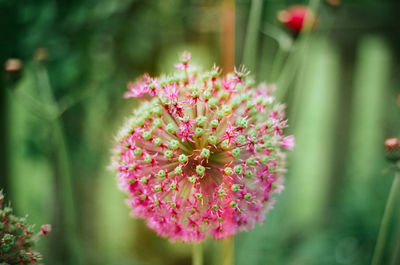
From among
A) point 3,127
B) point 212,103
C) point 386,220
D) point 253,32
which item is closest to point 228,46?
point 253,32

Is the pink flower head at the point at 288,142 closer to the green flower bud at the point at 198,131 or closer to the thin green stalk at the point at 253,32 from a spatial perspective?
the green flower bud at the point at 198,131

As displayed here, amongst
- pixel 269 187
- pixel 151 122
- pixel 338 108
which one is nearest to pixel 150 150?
pixel 151 122

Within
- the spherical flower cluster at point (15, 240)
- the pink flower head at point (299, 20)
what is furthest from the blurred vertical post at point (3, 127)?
the pink flower head at point (299, 20)

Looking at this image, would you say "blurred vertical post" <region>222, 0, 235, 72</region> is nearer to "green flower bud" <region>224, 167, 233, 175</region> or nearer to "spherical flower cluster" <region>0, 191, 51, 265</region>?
"green flower bud" <region>224, 167, 233, 175</region>

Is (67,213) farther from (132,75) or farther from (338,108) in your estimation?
(338,108)

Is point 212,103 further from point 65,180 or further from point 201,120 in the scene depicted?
point 65,180
